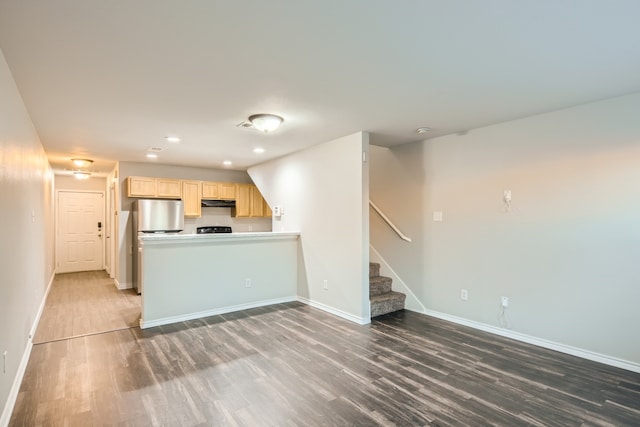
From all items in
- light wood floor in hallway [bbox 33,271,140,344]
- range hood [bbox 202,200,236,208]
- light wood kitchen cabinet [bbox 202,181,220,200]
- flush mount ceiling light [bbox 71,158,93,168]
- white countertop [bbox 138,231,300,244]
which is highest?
flush mount ceiling light [bbox 71,158,93,168]

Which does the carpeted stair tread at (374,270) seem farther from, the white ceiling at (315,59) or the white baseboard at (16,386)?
the white baseboard at (16,386)

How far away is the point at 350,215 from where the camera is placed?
4.31m

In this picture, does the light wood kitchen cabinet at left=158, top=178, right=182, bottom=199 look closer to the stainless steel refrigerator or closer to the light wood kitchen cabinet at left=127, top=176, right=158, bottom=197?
the light wood kitchen cabinet at left=127, top=176, right=158, bottom=197

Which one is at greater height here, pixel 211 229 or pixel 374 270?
pixel 211 229

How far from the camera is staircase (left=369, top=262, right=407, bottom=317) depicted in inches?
175

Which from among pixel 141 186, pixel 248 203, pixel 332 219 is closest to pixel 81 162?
pixel 141 186

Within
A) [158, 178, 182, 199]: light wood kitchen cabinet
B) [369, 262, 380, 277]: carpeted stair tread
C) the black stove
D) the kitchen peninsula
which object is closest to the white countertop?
the kitchen peninsula

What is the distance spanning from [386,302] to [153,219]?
173 inches

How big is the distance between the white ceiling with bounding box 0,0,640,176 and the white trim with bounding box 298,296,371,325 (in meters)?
2.39

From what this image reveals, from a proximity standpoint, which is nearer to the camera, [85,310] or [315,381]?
[315,381]

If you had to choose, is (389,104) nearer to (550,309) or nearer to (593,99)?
(593,99)

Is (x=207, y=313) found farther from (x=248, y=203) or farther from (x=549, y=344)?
(x=549, y=344)

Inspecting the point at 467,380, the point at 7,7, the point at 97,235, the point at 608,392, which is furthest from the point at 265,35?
the point at 97,235

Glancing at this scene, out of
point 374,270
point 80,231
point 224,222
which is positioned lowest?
point 374,270
